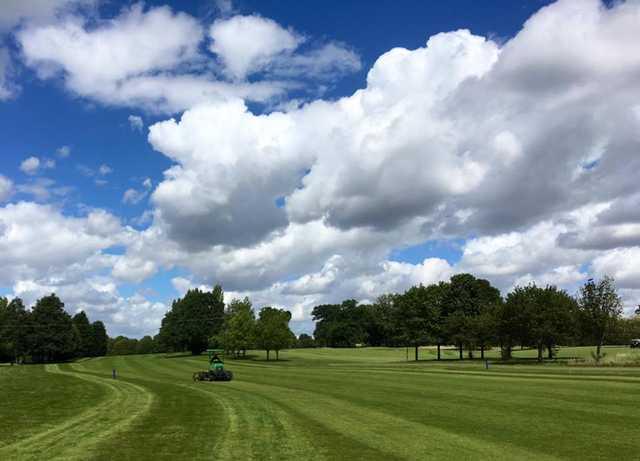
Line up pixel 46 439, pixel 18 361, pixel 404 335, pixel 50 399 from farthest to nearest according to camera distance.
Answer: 1. pixel 18 361
2. pixel 404 335
3. pixel 50 399
4. pixel 46 439

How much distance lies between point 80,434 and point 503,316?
73.0 meters

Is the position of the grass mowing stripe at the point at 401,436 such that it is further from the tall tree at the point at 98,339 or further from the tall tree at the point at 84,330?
→ the tall tree at the point at 98,339

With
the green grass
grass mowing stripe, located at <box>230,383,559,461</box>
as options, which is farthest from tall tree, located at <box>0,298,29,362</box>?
grass mowing stripe, located at <box>230,383,559,461</box>

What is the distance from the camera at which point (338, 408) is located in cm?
2517

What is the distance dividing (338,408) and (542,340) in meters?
58.5

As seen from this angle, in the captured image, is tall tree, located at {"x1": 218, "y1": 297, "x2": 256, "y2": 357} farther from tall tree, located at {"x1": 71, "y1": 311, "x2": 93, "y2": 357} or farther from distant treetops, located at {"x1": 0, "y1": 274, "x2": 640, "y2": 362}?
tall tree, located at {"x1": 71, "y1": 311, "x2": 93, "y2": 357}

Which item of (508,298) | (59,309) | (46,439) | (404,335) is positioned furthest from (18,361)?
(46,439)

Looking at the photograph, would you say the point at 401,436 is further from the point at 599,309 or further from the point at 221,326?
the point at 221,326

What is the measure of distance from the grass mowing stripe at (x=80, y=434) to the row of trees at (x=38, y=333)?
106 m

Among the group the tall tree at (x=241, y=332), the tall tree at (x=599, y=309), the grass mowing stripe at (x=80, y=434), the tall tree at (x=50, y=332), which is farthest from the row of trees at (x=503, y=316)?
the tall tree at (x=50, y=332)

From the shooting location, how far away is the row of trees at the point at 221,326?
105 meters

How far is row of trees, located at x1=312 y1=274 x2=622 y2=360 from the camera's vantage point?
75.5 meters

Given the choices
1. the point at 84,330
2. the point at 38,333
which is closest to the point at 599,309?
the point at 38,333

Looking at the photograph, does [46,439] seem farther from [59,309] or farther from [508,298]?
[59,309]
